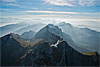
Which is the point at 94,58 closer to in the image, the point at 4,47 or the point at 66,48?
the point at 66,48

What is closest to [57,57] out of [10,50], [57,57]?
[57,57]

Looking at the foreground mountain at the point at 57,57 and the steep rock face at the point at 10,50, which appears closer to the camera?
the foreground mountain at the point at 57,57

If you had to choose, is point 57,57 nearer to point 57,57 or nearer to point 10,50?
point 57,57

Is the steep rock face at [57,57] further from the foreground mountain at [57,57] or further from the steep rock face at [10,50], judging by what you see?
the steep rock face at [10,50]

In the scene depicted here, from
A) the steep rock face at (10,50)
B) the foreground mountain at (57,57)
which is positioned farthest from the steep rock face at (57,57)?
the steep rock face at (10,50)

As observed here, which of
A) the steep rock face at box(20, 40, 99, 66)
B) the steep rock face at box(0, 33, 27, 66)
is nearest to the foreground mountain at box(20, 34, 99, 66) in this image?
the steep rock face at box(20, 40, 99, 66)
